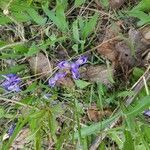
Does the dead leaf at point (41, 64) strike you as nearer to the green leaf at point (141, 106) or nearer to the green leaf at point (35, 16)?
the green leaf at point (35, 16)

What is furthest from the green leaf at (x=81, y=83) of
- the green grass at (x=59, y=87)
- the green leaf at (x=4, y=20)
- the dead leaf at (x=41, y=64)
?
the green leaf at (x=4, y=20)

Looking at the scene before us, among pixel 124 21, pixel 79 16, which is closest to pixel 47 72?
pixel 79 16

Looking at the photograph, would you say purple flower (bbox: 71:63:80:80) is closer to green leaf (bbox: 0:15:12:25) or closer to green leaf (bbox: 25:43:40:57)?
green leaf (bbox: 25:43:40:57)

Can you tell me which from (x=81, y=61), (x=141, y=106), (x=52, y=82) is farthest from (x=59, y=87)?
(x=141, y=106)

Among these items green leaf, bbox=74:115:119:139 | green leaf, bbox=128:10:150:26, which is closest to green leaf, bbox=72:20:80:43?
green leaf, bbox=128:10:150:26

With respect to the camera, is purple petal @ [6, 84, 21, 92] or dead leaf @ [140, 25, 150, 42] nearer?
dead leaf @ [140, 25, 150, 42]

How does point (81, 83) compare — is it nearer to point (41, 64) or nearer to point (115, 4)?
point (41, 64)
